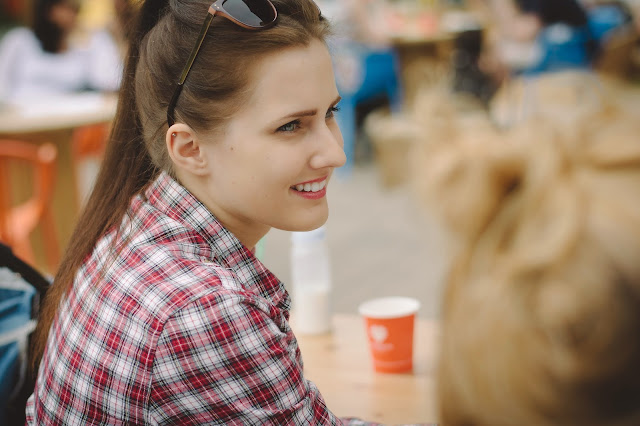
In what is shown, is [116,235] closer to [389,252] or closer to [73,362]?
[73,362]

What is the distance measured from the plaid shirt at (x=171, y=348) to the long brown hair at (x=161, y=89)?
0.53 ft

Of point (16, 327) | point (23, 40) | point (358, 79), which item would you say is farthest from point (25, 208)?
point (358, 79)

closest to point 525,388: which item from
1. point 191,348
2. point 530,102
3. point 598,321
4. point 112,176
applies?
point 598,321

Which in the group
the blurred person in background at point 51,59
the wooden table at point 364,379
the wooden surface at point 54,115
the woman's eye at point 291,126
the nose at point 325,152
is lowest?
the wooden table at point 364,379

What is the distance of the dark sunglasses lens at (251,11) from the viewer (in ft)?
3.77

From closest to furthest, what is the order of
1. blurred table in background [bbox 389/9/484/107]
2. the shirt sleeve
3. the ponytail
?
the shirt sleeve
the ponytail
blurred table in background [bbox 389/9/484/107]

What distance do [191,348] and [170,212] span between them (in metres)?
0.29

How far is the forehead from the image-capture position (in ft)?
3.78

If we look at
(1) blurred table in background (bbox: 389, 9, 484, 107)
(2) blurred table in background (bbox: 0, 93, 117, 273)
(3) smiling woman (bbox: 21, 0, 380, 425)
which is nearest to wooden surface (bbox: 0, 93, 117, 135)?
(2) blurred table in background (bbox: 0, 93, 117, 273)

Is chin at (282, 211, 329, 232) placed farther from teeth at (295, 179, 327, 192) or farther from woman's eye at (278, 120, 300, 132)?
woman's eye at (278, 120, 300, 132)

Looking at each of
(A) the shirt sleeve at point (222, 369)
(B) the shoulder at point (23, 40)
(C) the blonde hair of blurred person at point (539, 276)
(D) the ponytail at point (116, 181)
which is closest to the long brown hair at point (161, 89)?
(D) the ponytail at point (116, 181)

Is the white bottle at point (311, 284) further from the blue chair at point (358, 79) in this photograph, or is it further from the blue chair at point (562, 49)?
the blue chair at point (358, 79)

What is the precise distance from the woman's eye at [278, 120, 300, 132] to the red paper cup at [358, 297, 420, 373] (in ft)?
1.65

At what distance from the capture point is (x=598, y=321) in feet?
1.57
